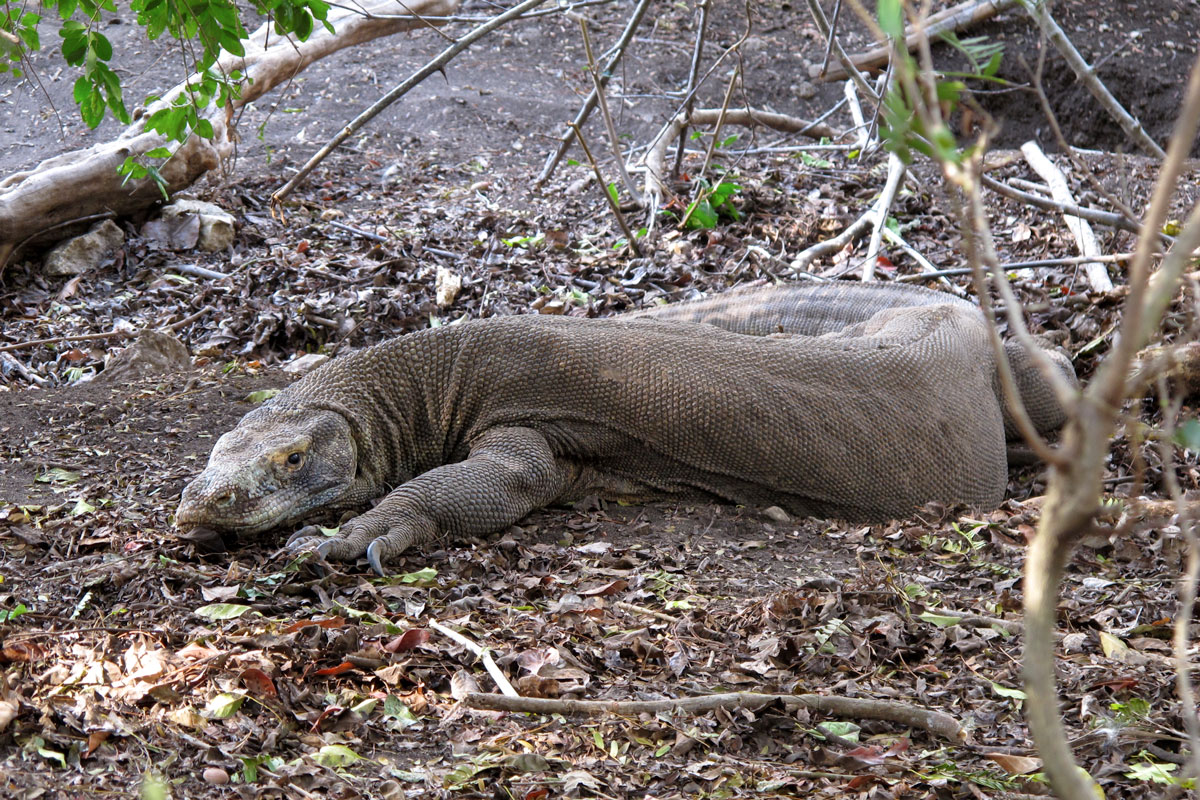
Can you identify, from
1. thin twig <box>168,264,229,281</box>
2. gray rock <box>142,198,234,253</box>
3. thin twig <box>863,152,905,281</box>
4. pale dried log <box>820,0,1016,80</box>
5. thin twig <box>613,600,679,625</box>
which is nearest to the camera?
thin twig <box>613,600,679,625</box>

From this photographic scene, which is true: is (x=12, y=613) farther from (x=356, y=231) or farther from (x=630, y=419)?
(x=356, y=231)

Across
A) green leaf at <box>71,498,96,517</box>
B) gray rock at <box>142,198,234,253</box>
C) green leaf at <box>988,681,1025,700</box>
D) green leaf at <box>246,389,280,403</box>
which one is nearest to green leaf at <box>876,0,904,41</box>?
green leaf at <box>988,681,1025,700</box>

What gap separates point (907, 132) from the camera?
1.14 metres

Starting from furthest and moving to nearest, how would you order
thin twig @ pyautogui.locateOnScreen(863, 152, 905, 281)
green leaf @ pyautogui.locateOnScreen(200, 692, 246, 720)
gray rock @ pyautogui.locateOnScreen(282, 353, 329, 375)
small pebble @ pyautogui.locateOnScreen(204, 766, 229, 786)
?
thin twig @ pyautogui.locateOnScreen(863, 152, 905, 281)
gray rock @ pyautogui.locateOnScreen(282, 353, 329, 375)
green leaf @ pyautogui.locateOnScreen(200, 692, 246, 720)
small pebble @ pyautogui.locateOnScreen(204, 766, 229, 786)

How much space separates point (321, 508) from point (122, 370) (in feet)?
7.13

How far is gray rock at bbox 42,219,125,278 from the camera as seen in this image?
708 centimetres

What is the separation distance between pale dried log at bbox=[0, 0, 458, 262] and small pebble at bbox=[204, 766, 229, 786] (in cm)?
501

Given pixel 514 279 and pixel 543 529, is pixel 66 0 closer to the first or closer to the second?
pixel 543 529

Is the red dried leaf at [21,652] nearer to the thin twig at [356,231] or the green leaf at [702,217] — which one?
the thin twig at [356,231]

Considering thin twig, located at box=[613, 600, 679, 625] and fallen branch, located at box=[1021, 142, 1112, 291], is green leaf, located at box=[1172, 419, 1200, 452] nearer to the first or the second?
thin twig, located at box=[613, 600, 679, 625]

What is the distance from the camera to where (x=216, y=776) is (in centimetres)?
208

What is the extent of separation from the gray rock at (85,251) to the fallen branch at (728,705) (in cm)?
588

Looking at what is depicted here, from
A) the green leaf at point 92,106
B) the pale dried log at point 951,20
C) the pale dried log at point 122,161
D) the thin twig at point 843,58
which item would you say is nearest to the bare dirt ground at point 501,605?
the pale dried log at point 122,161

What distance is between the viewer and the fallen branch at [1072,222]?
230 inches
